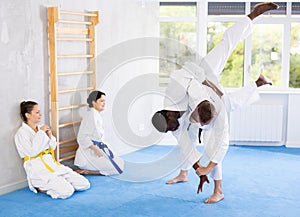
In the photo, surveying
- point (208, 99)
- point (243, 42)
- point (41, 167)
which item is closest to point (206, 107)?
point (208, 99)

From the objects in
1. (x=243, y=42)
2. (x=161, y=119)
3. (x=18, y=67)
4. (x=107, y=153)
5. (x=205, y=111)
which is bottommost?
(x=107, y=153)

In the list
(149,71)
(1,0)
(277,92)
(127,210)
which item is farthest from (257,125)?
(1,0)

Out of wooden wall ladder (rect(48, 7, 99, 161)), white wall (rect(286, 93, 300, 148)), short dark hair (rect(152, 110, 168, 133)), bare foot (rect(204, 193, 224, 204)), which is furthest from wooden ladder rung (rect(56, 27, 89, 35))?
white wall (rect(286, 93, 300, 148))

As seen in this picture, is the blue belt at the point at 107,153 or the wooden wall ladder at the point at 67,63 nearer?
the wooden wall ladder at the point at 67,63

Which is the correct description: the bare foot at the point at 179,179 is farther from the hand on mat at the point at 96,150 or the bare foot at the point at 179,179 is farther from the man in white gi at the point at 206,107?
the hand on mat at the point at 96,150

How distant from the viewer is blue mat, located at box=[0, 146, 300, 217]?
4.16 metres

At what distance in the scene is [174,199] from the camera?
14.9 feet

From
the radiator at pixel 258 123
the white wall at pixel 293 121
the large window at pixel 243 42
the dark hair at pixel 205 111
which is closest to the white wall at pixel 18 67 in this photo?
the dark hair at pixel 205 111

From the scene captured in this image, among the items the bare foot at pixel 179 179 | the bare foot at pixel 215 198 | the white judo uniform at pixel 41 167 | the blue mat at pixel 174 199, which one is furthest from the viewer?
the bare foot at pixel 179 179

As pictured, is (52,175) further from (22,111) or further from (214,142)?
(214,142)

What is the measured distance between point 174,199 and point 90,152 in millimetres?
1332

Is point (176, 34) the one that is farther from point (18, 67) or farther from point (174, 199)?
point (174, 199)

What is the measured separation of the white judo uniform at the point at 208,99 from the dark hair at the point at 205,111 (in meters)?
0.15

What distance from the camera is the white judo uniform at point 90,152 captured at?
17.7 feet
